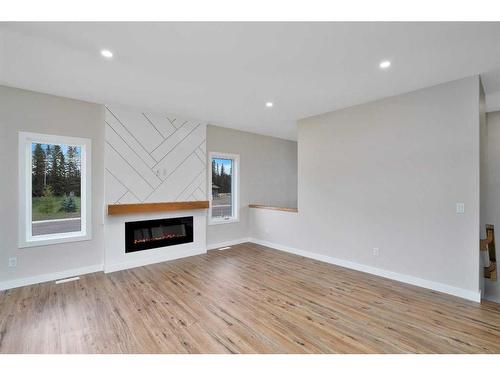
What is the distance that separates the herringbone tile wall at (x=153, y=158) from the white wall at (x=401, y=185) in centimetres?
221

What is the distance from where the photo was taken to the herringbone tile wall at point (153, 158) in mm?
3943

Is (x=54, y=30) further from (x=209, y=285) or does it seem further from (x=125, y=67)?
(x=209, y=285)

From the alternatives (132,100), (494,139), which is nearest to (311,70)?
Answer: (132,100)

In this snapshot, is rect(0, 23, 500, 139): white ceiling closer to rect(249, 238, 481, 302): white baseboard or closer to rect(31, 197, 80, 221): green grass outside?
rect(31, 197, 80, 221): green grass outside

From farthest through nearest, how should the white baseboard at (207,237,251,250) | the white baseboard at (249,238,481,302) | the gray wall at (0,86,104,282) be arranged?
1. the white baseboard at (207,237,251,250)
2. the gray wall at (0,86,104,282)
3. the white baseboard at (249,238,481,302)

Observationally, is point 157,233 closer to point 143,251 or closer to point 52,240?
point 143,251

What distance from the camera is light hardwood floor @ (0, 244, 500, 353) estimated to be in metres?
2.04

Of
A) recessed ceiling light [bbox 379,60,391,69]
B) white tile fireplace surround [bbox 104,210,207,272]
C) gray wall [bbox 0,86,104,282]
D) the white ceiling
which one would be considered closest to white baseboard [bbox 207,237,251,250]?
white tile fireplace surround [bbox 104,210,207,272]

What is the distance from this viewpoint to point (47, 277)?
11.2 feet

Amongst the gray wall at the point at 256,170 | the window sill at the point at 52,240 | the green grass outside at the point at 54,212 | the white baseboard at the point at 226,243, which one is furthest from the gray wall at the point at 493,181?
the green grass outside at the point at 54,212

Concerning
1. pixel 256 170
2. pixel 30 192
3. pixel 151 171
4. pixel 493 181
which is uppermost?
pixel 256 170

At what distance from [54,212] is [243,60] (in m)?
3.57

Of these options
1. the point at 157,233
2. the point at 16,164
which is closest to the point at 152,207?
the point at 157,233

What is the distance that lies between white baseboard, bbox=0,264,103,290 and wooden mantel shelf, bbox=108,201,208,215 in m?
0.93
